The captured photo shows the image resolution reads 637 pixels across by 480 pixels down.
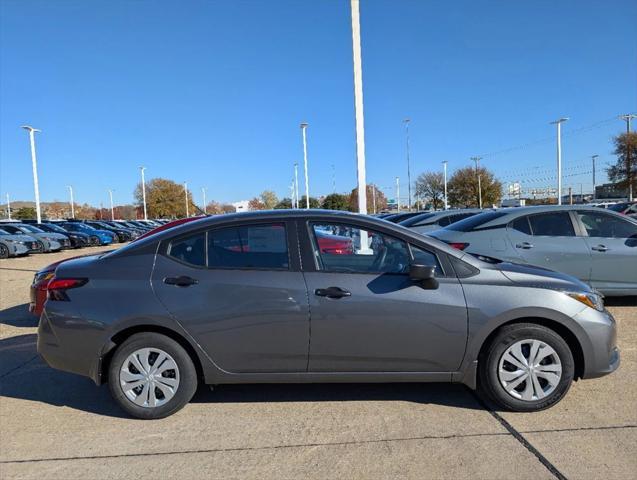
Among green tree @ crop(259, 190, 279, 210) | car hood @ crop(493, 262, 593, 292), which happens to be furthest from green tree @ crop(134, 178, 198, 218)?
car hood @ crop(493, 262, 593, 292)

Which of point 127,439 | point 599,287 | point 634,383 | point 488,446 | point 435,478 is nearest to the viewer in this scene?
point 435,478

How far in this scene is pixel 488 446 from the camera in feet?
10.6

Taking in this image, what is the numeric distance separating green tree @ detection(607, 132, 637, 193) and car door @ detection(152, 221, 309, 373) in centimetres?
5518

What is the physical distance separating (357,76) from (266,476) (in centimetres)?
1005

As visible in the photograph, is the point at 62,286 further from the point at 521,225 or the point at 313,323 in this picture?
the point at 521,225

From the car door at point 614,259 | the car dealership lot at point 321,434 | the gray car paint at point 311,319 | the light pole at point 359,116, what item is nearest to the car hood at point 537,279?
the gray car paint at point 311,319

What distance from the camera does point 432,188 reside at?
84.4 meters

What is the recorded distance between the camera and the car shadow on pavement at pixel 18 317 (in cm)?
707

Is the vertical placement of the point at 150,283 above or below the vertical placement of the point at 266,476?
above

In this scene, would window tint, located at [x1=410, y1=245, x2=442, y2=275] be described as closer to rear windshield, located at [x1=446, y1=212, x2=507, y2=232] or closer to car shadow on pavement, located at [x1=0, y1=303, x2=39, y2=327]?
rear windshield, located at [x1=446, y1=212, x2=507, y2=232]

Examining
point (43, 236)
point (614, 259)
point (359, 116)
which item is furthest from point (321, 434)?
point (43, 236)

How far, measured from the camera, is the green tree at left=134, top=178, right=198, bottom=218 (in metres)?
91.5

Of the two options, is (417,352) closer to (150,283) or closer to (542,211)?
(150,283)

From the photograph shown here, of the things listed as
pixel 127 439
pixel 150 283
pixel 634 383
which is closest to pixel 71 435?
pixel 127 439
